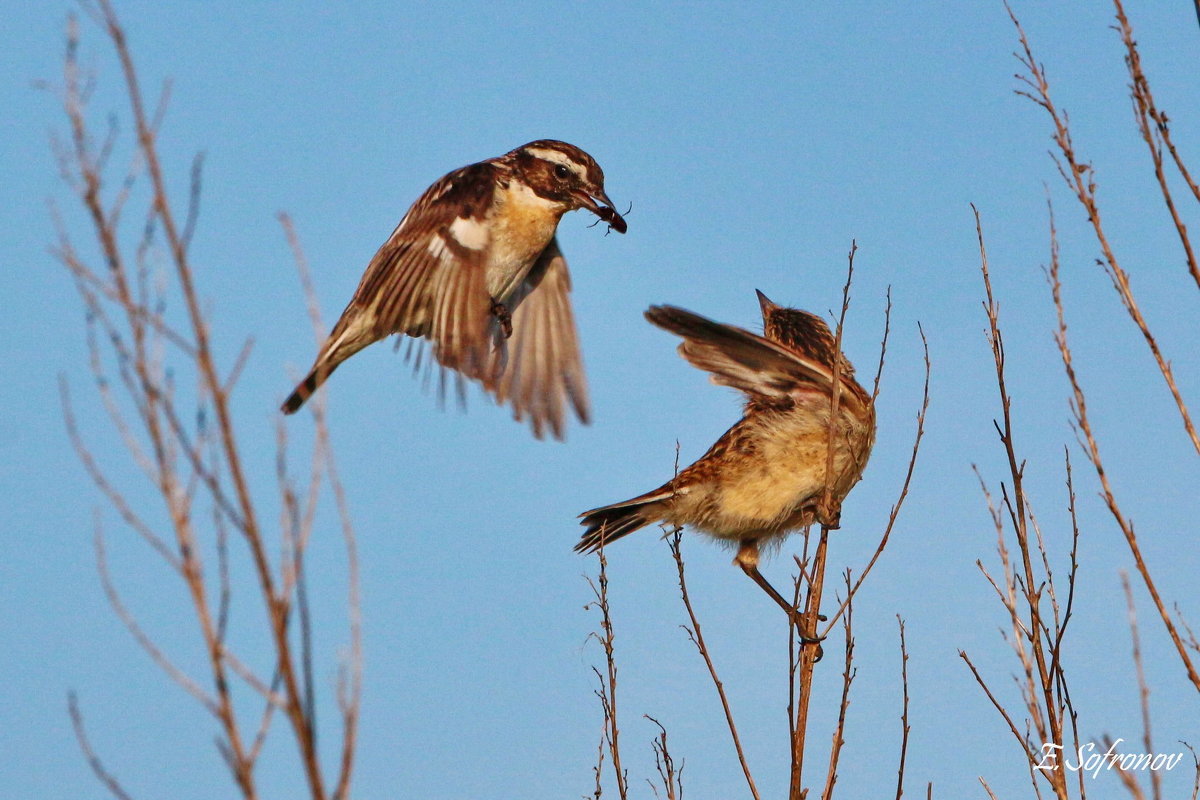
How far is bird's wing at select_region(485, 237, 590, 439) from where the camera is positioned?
24.2ft

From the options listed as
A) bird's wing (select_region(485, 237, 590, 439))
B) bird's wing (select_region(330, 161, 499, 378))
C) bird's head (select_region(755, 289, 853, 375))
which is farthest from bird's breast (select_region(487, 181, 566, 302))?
bird's head (select_region(755, 289, 853, 375))

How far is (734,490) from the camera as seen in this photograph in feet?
21.9

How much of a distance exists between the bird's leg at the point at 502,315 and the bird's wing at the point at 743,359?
1724mm

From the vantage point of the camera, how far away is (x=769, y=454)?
6.56 metres

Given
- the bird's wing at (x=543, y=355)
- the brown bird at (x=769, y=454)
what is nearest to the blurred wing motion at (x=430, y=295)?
the bird's wing at (x=543, y=355)

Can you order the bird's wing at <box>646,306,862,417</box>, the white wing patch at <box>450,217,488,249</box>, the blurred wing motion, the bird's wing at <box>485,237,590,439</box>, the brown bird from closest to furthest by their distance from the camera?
the bird's wing at <box>646,306,862,417</box> < the brown bird < the blurred wing motion < the white wing patch at <box>450,217,488,249</box> < the bird's wing at <box>485,237,590,439</box>

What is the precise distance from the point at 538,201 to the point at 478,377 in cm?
133

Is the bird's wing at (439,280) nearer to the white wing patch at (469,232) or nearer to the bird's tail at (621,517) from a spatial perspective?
the white wing patch at (469,232)

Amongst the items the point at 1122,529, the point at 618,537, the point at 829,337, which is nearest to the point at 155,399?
the point at 1122,529

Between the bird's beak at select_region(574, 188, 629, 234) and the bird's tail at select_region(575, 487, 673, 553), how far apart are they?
1.61 metres

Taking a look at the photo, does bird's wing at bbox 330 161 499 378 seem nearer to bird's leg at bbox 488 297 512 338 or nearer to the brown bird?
bird's leg at bbox 488 297 512 338

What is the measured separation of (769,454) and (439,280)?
204 cm

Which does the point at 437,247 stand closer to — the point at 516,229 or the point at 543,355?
the point at 516,229

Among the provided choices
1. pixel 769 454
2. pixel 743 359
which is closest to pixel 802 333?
pixel 769 454
